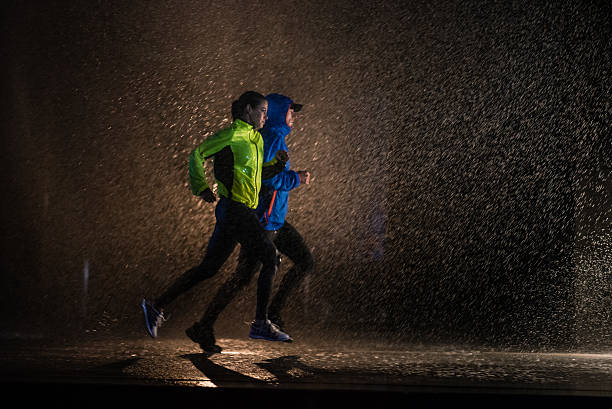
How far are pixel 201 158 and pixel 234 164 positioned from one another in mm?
203

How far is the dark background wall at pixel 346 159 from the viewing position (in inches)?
182

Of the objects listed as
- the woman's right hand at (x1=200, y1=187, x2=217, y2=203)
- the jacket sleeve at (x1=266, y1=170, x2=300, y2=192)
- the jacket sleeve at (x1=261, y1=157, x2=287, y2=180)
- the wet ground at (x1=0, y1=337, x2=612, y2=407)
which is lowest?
the wet ground at (x1=0, y1=337, x2=612, y2=407)

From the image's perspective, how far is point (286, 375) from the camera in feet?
9.74

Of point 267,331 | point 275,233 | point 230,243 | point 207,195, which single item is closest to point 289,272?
point 275,233

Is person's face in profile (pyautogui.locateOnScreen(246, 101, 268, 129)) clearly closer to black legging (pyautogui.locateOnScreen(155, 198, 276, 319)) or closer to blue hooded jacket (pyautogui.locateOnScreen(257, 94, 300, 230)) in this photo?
blue hooded jacket (pyautogui.locateOnScreen(257, 94, 300, 230))

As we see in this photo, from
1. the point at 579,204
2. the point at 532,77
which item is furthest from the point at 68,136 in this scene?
the point at 579,204

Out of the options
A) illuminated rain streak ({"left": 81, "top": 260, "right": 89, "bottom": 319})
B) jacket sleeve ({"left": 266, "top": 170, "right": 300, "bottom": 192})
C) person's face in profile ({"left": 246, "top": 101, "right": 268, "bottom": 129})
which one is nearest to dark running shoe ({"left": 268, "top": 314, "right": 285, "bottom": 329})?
jacket sleeve ({"left": 266, "top": 170, "right": 300, "bottom": 192})

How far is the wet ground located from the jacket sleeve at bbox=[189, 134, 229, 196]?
0.95 meters

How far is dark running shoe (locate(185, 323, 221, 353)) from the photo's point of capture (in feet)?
11.8

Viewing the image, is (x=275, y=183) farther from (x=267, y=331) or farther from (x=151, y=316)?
(x=151, y=316)

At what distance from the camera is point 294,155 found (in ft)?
15.8

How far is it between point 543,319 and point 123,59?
145 inches

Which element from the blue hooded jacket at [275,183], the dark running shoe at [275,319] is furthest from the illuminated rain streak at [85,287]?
the blue hooded jacket at [275,183]

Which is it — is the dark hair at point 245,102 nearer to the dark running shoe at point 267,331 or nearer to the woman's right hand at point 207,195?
the woman's right hand at point 207,195
